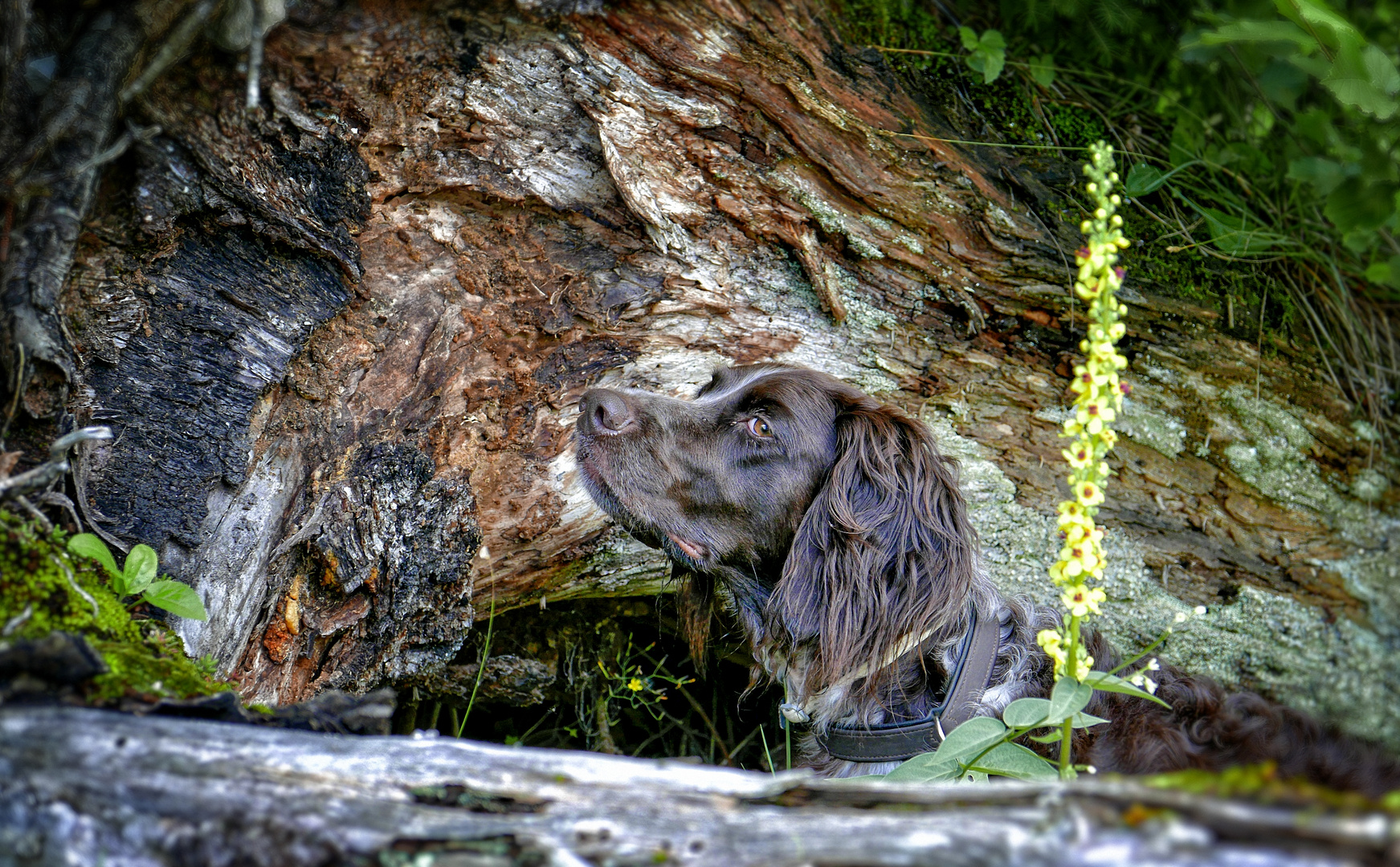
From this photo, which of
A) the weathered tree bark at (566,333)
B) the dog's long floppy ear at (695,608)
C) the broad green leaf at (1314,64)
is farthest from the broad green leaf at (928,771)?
the broad green leaf at (1314,64)

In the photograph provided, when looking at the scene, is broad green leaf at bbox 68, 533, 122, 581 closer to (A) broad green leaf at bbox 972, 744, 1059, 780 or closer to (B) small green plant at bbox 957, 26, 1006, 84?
(A) broad green leaf at bbox 972, 744, 1059, 780

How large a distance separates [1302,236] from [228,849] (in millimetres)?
3889

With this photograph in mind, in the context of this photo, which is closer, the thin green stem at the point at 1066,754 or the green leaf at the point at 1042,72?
the thin green stem at the point at 1066,754

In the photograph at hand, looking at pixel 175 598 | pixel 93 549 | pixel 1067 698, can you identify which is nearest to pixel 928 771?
pixel 1067 698

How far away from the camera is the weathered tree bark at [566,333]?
7.96 feet

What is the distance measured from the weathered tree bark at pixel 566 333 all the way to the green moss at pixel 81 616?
33 centimetres

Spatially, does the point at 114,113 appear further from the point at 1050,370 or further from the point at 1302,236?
the point at 1302,236

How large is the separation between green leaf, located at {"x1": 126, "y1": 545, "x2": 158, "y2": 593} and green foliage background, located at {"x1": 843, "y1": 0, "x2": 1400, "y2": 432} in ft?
9.11

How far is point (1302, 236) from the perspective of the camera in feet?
11.6

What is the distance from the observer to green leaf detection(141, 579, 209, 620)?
208cm

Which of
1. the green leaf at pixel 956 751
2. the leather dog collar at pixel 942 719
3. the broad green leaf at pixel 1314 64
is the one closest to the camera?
the green leaf at pixel 956 751

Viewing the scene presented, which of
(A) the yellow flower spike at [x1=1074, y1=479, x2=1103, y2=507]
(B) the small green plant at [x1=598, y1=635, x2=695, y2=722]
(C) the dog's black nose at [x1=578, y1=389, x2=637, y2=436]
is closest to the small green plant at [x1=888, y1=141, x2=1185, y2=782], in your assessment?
(A) the yellow flower spike at [x1=1074, y1=479, x2=1103, y2=507]

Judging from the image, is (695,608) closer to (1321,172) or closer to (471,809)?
(471,809)

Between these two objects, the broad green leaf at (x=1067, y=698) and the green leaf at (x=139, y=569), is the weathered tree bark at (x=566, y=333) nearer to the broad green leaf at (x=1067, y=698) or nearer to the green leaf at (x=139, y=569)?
the green leaf at (x=139, y=569)
